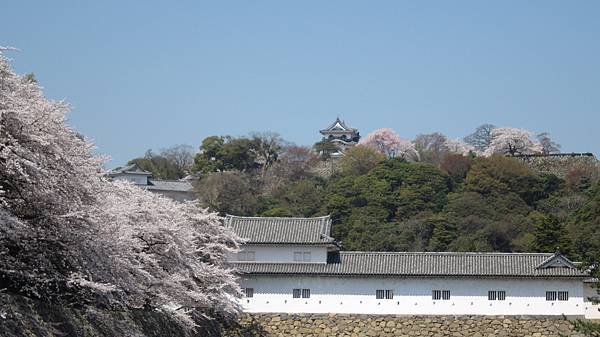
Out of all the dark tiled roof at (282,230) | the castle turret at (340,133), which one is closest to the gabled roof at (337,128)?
the castle turret at (340,133)

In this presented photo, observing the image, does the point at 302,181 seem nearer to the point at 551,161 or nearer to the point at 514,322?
the point at 551,161

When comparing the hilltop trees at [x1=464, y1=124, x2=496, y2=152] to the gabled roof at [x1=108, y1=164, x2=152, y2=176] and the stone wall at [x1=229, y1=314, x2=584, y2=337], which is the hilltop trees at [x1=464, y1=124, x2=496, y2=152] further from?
the stone wall at [x1=229, y1=314, x2=584, y2=337]

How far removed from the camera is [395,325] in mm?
32094

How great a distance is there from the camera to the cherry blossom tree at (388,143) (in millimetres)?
77113

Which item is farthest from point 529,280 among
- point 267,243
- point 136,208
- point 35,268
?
point 35,268

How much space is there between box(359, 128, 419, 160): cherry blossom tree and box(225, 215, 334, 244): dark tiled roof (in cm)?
4284

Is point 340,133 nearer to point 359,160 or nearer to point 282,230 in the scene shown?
point 359,160

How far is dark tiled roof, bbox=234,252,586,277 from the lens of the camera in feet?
105

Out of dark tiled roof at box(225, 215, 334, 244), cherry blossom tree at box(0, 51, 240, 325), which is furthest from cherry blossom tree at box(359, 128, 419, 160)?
cherry blossom tree at box(0, 51, 240, 325)

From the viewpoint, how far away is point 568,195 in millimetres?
55125

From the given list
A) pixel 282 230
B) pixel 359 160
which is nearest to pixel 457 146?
pixel 359 160

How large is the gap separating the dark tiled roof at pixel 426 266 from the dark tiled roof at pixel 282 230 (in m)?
0.72

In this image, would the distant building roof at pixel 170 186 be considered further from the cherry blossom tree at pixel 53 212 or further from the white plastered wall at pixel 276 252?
the cherry blossom tree at pixel 53 212

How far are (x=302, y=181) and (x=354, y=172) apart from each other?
3.94m
